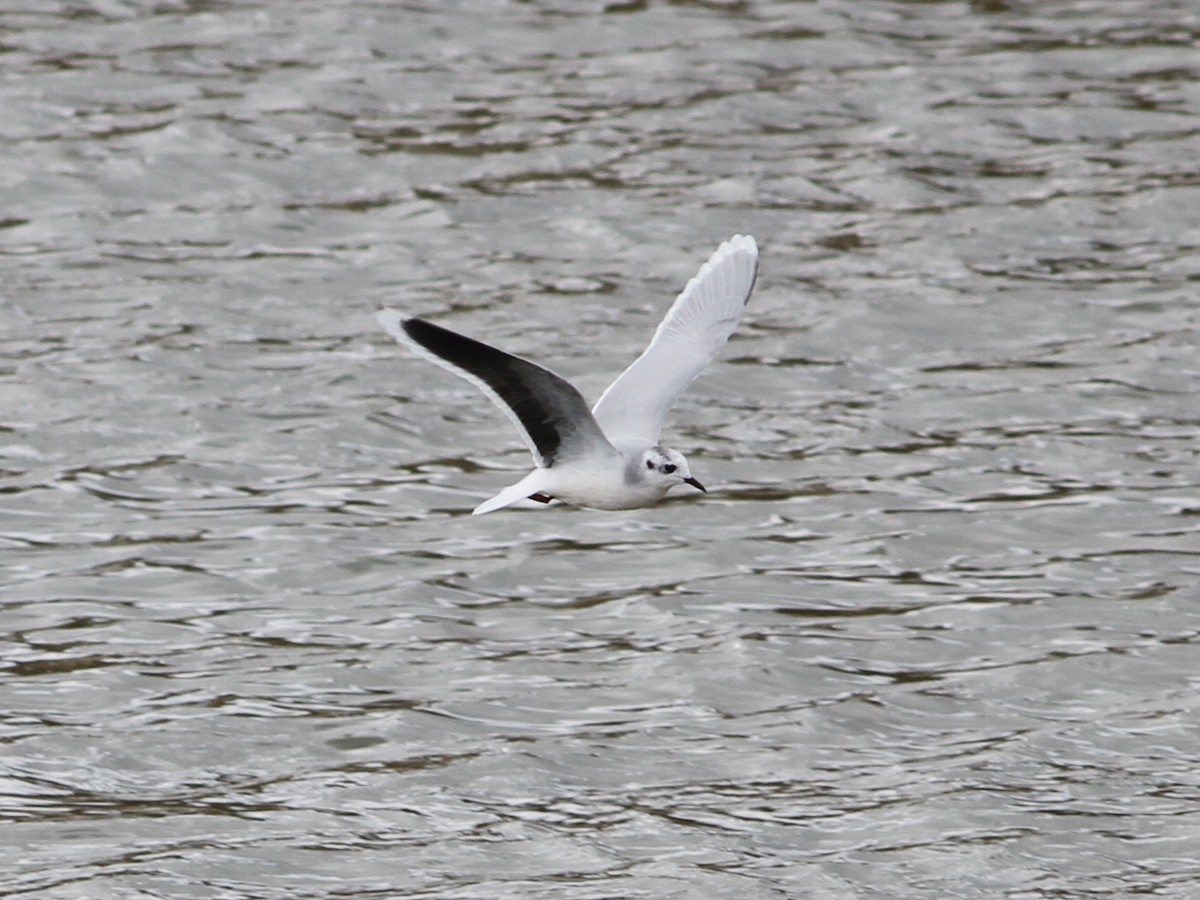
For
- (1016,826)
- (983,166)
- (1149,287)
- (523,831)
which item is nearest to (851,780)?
(1016,826)

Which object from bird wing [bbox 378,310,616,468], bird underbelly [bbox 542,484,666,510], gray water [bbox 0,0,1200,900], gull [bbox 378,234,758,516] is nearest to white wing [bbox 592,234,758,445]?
gull [bbox 378,234,758,516]

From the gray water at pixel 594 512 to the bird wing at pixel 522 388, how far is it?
1374 millimetres

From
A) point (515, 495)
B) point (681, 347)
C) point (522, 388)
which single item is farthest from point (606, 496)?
point (681, 347)

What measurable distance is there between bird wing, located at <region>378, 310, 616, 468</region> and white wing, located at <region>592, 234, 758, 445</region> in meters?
0.67

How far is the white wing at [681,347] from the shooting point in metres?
9.54

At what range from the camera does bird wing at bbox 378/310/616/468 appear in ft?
26.0

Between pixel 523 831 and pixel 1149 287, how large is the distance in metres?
7.33

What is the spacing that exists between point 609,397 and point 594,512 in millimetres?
2476

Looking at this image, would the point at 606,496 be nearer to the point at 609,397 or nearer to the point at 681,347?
the point at 609,397

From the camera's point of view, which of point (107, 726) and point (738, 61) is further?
point (738, 61)

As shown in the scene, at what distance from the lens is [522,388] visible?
324 inches

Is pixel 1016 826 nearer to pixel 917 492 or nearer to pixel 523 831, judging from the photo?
pixel 523 831

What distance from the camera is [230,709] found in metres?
9.65

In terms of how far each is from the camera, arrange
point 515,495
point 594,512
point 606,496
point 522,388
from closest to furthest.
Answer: point 522,388 < point 515,495 < point 606,496 < point 594,512
